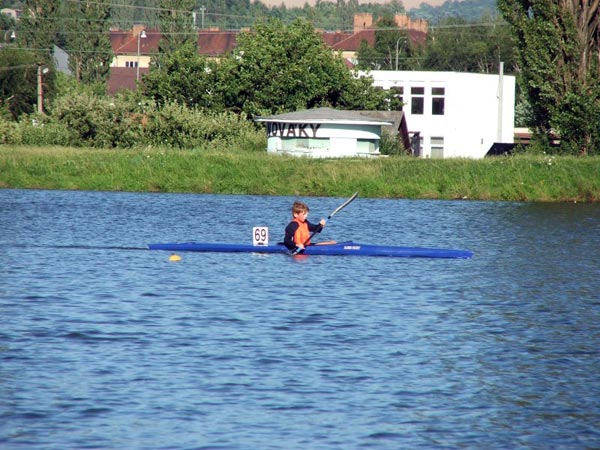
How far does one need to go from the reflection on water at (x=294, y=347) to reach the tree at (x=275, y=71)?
30252 mm

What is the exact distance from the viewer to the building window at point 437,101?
245 ft

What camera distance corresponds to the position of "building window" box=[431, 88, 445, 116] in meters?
74.8

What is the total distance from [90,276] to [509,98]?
59623 mm

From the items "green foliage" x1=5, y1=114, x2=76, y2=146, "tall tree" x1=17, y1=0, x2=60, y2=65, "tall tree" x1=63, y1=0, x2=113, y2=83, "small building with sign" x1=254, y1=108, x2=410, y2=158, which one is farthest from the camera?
"tall tree" x1=63, y1=0, x2=113, y2=83

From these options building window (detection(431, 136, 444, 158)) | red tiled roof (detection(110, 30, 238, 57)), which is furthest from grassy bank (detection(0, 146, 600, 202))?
red tiled roof (detection(110, 30, 238, 57))

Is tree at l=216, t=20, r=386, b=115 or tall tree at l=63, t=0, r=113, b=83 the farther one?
tall tree at l=63, t=0, r=113, b=83

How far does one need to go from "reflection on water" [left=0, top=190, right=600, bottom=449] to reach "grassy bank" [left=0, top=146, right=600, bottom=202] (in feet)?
45.7

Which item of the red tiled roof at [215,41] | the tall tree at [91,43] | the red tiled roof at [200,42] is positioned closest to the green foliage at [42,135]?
the tall tree at [91,43]

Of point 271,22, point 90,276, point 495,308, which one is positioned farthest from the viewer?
point 271,22

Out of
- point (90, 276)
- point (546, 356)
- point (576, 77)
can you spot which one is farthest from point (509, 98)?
point (546, 356)

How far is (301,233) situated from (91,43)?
80.5m

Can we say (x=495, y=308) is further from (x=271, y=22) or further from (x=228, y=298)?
(x=271, y=22)

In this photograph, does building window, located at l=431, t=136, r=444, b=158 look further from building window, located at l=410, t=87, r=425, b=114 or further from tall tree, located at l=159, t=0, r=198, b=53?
tall tree, located at l=159, t=0, r=198, b=53

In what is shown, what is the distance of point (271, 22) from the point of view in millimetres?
61406
